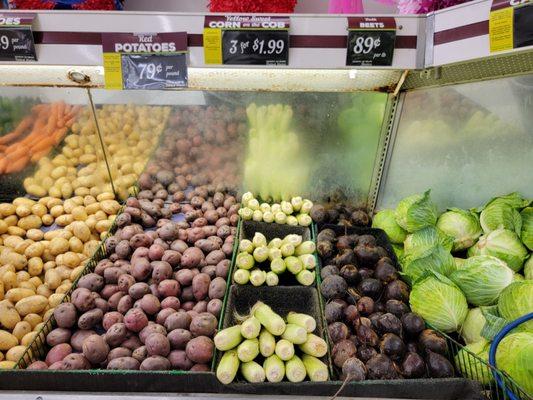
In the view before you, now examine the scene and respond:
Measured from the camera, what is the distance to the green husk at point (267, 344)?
5.55 feet

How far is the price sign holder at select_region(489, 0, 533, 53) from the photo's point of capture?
4.54ft

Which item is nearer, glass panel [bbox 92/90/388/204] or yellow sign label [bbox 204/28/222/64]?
yellow sign label [bbox 204/28/222/64]

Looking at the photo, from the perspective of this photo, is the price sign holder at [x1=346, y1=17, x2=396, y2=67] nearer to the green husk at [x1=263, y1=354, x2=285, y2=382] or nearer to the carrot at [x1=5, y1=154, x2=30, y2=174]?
the green husk at [x1=263, y1=354, x2=285, y2=382]

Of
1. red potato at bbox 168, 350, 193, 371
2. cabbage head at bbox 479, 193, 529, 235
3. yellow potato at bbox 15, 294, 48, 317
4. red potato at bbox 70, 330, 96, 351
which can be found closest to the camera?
red potato at bbox 168, 350, 193, 371

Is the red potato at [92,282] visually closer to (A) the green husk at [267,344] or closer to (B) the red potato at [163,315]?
(B) the red potato at [163,315]

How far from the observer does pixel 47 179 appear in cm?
294

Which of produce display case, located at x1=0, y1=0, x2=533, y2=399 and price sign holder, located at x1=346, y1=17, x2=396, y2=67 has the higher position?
price sign holder, located at x1=346, y1=17, x2=396, y2=67

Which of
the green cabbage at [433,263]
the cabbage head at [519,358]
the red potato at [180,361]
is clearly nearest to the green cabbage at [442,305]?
the green cabbage at [433,263]

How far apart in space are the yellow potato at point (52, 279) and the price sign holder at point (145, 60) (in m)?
1.22

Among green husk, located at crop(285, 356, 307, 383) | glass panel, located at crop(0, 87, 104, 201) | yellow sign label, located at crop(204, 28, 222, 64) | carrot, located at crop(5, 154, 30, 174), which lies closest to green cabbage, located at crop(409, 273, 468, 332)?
green husk, located at crop(285, 356, 307, 383)

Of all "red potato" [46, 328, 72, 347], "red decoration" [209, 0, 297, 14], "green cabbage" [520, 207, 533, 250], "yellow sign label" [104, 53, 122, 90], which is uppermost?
"red decoration" [209, 0, 297, 14]

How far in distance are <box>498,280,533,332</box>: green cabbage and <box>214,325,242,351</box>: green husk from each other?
A: 122cm

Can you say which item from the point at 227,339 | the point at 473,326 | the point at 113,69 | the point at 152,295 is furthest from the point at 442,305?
the point at 113,69

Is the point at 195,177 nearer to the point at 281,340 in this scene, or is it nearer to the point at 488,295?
the point at 281,340
